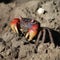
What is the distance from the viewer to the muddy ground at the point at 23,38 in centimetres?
768

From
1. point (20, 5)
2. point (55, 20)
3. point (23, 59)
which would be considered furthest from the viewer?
point (20, 5)

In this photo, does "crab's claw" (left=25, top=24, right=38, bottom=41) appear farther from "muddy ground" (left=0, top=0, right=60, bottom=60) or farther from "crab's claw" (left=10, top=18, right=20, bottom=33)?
"crab's claw" (left=10, top=18, right=20, bottom=33)

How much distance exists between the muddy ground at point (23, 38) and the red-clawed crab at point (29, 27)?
14 cm

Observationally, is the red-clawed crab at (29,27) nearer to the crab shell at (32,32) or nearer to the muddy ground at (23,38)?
the crab shell at (32,32)

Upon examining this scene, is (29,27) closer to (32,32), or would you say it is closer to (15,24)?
(32,32)

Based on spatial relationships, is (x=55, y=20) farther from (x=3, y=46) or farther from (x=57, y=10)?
(x=3, y=46)

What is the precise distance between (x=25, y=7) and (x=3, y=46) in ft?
5.93

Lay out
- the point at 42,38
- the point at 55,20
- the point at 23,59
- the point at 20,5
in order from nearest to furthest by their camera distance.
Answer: the point at 23,59 < the point at 42,38 < the point at 55,20 < the point at 20,5

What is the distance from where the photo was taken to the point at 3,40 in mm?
8164

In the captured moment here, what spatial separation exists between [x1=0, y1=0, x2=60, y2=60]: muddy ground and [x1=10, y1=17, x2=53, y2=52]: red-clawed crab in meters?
0.14

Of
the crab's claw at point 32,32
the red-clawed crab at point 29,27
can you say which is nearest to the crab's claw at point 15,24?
the red-clawed crab at point 29,27

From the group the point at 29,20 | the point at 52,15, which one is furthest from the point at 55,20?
the point at 29,20

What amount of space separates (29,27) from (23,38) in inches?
10.8

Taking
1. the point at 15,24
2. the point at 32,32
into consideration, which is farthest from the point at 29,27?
the point at 15,24
